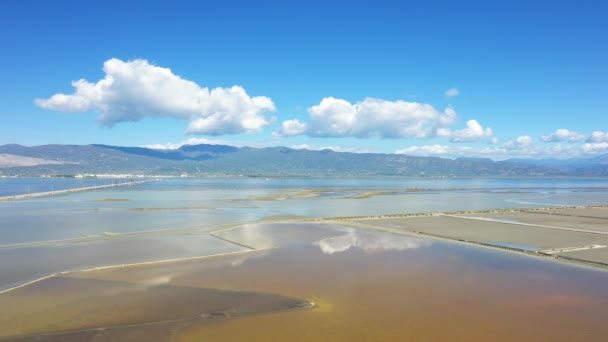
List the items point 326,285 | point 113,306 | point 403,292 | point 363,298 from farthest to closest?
point 326,285
point 403,292
point 363,298
point 113,306

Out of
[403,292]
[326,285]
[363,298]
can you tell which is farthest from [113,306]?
[403,292]

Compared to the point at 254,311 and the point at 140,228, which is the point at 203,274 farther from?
the point at 140,228

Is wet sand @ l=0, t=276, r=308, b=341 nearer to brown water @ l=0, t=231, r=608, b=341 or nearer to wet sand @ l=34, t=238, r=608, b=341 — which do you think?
brown water @ l=0, t=231, r=608, b=341

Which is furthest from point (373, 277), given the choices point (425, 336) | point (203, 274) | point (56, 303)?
point (56, 303)

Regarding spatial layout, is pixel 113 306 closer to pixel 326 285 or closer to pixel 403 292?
pixel 326 285

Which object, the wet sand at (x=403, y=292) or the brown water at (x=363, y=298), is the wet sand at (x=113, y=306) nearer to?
the brown water at (x=363, y=298)

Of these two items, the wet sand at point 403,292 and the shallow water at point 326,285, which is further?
the shallow water at point 326,285

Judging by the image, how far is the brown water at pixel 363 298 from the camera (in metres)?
11.8

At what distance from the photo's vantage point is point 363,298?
589 inches

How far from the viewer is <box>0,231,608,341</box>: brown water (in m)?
11.8

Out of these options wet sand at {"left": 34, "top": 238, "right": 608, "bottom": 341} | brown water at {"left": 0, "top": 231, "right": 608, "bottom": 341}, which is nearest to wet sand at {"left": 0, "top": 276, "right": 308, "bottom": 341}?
brown water at {"left": 0, "top": 231, "right": 608, "bottom": 341}

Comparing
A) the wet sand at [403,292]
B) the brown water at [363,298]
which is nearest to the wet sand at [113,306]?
the brown water at [363,298]

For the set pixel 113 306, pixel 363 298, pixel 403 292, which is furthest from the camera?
pixel 403 292

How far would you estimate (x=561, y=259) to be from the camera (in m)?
21.5
